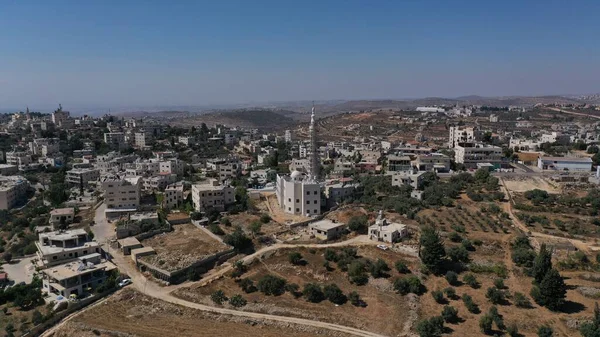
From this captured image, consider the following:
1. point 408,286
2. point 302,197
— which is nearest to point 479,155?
point 302,197

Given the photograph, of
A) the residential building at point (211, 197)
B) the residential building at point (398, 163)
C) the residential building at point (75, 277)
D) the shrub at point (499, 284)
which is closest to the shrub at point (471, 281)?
the shrub at point (499, 284)

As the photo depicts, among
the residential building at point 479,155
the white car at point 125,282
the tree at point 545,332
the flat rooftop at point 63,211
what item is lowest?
the tree at point 545,332

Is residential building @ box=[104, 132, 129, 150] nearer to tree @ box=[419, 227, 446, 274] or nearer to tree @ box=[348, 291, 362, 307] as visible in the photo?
tree @ box=[348, 291, 362, 307]

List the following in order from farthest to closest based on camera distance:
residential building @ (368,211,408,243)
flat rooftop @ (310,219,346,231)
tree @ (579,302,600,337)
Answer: flat rooftop @ (310,219,346,231), residential building @ (368,211,408,243), tree @ (579,302,600,337)

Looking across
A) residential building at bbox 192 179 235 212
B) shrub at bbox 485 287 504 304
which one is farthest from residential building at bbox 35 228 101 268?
shrub at bbox 485 287 504 304

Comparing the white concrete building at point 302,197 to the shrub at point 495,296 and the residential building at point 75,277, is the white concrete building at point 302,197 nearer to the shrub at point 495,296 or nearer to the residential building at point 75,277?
the residential building at point 75,277

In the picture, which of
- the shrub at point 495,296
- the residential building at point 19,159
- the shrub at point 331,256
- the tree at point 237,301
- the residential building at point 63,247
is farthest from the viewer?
the residential building at point 19,159

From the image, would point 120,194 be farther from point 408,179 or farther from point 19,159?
point 19,159
